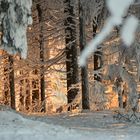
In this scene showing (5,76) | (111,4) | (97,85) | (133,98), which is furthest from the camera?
(5,76)

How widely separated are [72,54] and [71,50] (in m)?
0.19

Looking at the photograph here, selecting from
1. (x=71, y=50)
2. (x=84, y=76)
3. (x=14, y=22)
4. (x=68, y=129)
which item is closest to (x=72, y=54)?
(x=71, y=50)

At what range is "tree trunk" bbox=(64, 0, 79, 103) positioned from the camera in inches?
806

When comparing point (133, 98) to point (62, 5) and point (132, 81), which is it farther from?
point (62, 5)

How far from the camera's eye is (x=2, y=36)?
1432cm

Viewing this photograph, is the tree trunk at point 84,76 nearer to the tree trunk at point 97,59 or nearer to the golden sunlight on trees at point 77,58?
the golden sunlight on trees at point 77,58

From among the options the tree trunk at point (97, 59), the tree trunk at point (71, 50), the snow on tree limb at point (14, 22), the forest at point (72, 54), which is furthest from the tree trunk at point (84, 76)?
the snow on tree limb at point (14, 22)

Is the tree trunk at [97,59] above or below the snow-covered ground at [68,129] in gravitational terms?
above

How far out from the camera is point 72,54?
20.6m

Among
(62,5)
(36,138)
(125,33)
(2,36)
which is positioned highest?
(62,5)

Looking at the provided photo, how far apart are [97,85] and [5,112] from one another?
24.8ft

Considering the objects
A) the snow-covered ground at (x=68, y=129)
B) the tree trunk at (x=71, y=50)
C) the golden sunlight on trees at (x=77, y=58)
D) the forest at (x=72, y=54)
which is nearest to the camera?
the snow-covered ground at (x=68, y=129)

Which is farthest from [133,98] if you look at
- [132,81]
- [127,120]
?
[127,120]

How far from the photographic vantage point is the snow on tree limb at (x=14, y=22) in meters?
14.0
